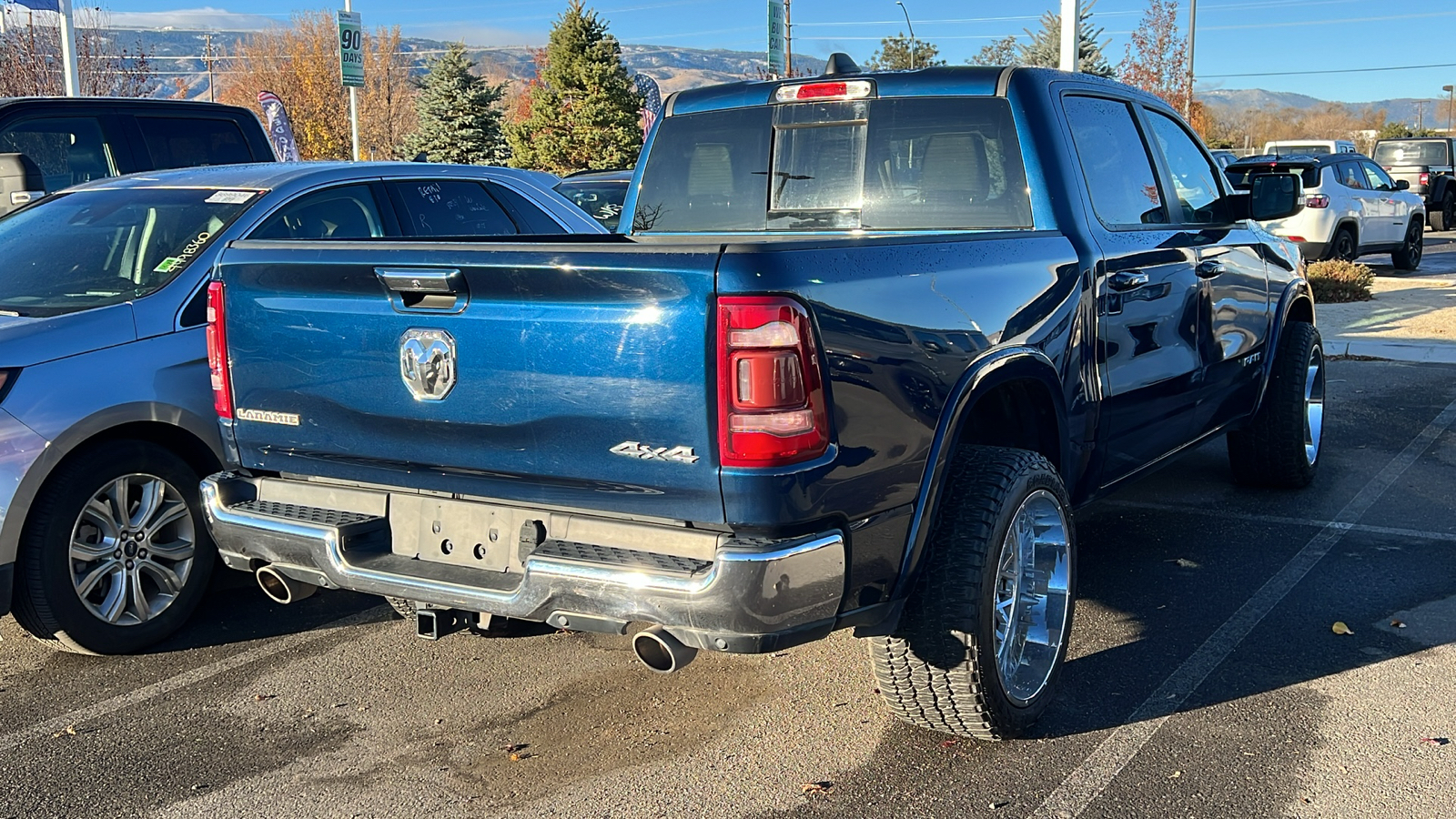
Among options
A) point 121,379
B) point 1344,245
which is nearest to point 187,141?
point 121,379

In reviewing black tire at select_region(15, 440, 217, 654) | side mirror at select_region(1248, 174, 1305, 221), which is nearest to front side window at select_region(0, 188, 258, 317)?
black tire at select_region(15, 440, 217, 654)

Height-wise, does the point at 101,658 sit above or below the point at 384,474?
below

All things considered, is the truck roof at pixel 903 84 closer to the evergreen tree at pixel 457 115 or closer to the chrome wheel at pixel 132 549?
the chrome wheel at pixel 132 549

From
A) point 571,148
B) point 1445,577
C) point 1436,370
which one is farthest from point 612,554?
point 571,148

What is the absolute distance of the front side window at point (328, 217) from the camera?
5.31 metres

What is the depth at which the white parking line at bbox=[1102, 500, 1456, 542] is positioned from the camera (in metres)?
5.80

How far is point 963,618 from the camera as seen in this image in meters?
3.44

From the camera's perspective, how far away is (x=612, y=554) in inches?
120

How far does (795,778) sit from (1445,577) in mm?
3215

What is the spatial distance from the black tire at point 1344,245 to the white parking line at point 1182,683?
47.9 ft

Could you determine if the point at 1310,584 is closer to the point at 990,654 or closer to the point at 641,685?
the point at 990,654

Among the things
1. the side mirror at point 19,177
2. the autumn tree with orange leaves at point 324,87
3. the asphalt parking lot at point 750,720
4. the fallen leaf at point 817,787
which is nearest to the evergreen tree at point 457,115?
the autumn tree with orange leaves at point 324,87

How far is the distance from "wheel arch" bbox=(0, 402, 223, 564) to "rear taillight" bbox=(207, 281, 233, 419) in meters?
0.93

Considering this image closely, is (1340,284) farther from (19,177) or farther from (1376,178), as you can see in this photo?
(19,177)
